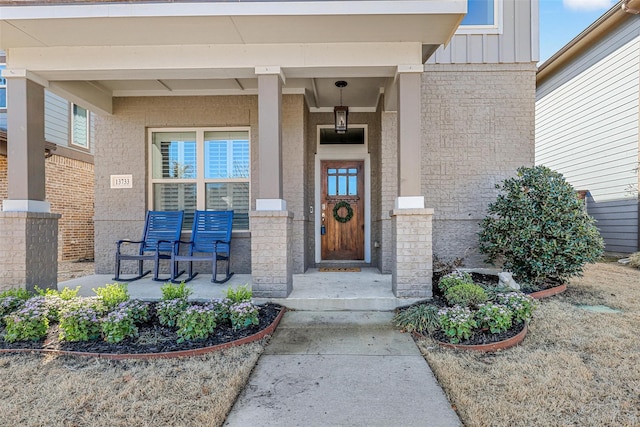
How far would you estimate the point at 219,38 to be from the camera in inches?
152

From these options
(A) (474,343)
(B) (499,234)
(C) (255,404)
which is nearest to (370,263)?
(B) (499,234)

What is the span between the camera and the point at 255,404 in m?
2.13

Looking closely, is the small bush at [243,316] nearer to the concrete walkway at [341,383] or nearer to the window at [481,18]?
the concrete walkway at [341,383]

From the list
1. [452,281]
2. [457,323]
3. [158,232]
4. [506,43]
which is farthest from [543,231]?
[158,232]

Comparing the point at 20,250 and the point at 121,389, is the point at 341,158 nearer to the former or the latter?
the point at 20,250

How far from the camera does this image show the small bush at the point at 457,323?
118 inches

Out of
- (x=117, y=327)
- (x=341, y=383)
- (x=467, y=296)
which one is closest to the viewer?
(x=341, y=383)

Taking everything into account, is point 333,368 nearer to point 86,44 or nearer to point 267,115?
point 267,115

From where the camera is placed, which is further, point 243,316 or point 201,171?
point 201,171

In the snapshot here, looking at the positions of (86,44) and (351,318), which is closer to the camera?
(351,318)

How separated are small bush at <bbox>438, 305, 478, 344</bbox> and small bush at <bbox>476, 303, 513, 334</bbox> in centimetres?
8

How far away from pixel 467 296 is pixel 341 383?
1698 millimetres

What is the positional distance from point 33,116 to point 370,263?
5.02 m

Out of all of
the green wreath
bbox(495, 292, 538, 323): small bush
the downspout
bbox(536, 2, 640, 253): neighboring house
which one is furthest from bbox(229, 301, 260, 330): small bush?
the downspout
